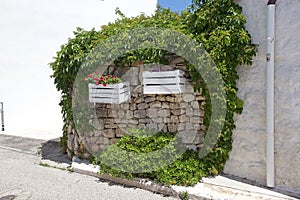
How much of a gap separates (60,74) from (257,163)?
456cm

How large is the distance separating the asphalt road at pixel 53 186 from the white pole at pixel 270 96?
5.66 feet

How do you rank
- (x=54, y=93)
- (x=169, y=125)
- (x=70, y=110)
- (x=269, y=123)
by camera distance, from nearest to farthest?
(x=269, y=123)
(x=169, y=125)
(x=70, y=110)
(x=54, y=93)

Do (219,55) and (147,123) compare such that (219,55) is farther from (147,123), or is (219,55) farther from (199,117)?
(147,123)

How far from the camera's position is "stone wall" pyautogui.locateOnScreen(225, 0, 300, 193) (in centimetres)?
367

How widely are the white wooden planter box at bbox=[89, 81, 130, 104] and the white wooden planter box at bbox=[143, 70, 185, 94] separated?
53 cm

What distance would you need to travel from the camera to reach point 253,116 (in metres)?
4.10

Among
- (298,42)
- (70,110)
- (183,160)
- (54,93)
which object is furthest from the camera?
(54,93)

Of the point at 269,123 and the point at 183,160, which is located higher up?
the point at 269,123

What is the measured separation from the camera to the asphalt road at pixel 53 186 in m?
4.03

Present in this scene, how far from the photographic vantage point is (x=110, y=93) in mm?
4723

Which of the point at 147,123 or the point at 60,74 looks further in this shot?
the point at 60,74

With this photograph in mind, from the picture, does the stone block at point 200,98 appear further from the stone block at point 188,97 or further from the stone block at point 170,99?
the stone block at point 170,99

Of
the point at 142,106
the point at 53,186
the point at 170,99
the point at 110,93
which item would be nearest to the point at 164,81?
the point at 170,99

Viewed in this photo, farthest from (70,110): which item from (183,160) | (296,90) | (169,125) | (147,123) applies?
(296,90)
